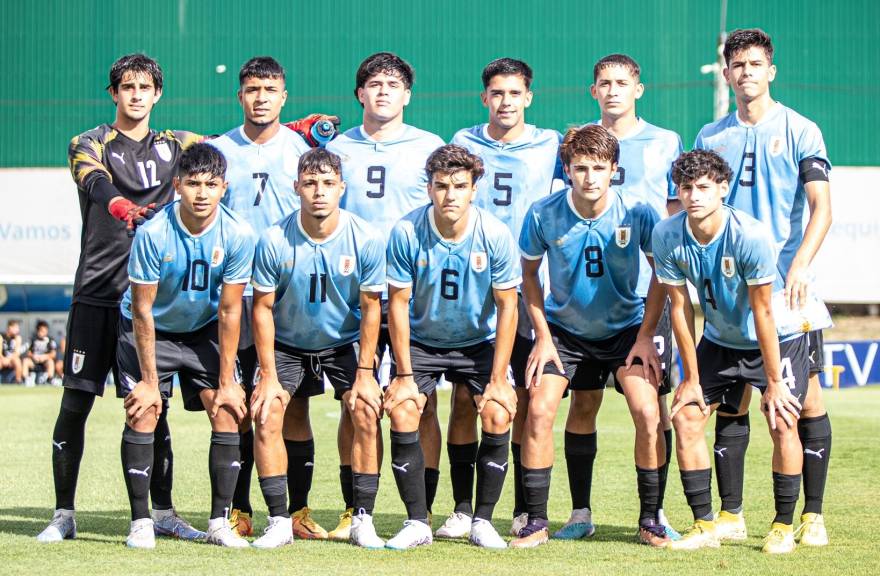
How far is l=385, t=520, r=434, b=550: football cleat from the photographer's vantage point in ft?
18.4

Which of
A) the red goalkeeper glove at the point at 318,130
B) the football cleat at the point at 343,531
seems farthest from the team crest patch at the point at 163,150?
the football cleat at the point at 343,531

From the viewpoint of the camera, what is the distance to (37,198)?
60.5 feet

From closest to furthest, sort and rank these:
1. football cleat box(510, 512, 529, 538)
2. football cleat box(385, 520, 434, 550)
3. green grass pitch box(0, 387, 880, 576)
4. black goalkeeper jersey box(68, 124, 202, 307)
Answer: green grass pitch box(0, 387, 880, 576) → football cleat box(385, 520, 434, 550) → football cleat box(510, 512, 529, 538) → black goalkeeper jersey box(68, 124, 202, 307)

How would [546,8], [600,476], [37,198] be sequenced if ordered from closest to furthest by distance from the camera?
1. [600,476]
2. [37,198]
3. [546,8]

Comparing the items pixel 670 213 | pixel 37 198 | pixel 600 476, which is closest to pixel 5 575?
pixel 670 213

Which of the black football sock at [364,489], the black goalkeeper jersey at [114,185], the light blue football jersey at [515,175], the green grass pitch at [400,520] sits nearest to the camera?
the green grass pitch at [400,520]

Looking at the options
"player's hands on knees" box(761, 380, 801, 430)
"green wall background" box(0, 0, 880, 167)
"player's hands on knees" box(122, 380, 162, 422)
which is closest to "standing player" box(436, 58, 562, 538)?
"player's hands on knees" box(761, 380, 801, 430)

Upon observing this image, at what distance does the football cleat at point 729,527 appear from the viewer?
580 centimetres

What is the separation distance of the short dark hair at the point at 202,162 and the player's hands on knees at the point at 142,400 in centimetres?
98

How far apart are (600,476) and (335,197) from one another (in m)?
3.33

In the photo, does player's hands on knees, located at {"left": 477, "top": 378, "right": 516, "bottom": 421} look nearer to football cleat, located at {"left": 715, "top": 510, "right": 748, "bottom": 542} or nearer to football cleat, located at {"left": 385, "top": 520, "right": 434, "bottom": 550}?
football cleat, located at {"left": 385, "top": 520, "right": 434, "bottom": 550}

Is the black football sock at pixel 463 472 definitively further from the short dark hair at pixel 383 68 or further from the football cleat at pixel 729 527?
the short dark hair at pixel 383 68

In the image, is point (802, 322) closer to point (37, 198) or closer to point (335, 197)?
point (335, 197)

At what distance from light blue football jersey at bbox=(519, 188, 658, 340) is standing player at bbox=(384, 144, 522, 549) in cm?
23
